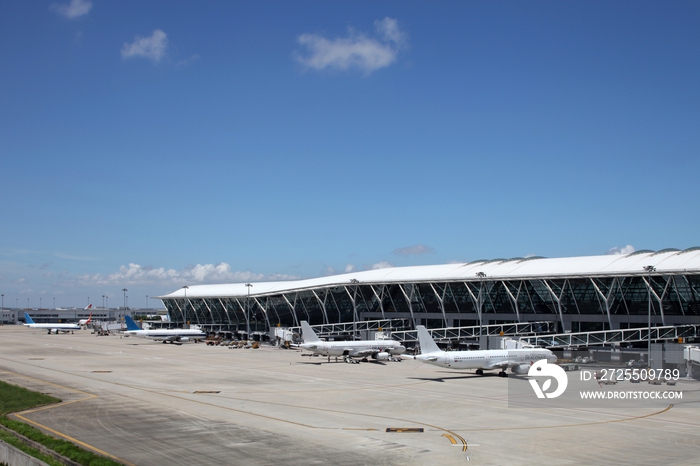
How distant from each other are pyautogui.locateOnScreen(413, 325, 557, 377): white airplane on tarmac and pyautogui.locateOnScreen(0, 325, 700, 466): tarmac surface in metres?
1.58

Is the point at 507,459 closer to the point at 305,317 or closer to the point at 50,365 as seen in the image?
the point at 50,365

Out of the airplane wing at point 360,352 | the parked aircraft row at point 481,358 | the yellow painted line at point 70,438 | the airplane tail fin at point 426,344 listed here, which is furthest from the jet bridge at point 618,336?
the yellow painted line at point 70,438

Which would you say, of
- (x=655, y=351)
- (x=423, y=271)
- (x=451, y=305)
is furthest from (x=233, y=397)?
(x=423, y=271)

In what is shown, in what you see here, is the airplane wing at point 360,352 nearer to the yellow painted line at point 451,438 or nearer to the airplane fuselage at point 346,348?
the airplane fuselage at point 346,348

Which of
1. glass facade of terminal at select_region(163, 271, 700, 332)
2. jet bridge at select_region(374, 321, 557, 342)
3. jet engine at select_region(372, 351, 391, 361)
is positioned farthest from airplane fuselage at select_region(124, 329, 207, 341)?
jet engine at select_region(372, 351, 391, 361)

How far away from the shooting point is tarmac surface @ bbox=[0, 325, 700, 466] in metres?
30.4

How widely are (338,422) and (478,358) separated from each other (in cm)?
3135

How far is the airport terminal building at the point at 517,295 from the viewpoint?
9094 cm

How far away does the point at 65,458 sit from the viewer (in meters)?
27.5

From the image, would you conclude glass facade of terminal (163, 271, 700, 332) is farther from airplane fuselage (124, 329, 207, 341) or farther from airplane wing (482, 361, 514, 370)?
airplane wing (482, 361, 514, 370)

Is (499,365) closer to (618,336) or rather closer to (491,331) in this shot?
(618,336)

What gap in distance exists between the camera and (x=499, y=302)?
111 metres

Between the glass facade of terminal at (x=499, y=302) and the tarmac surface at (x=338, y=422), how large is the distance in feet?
114

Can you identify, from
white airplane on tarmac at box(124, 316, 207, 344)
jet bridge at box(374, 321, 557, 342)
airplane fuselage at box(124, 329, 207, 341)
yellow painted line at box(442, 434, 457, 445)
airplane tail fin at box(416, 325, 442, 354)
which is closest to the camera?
yellow painted line at box(442, 434, 457, 445)
